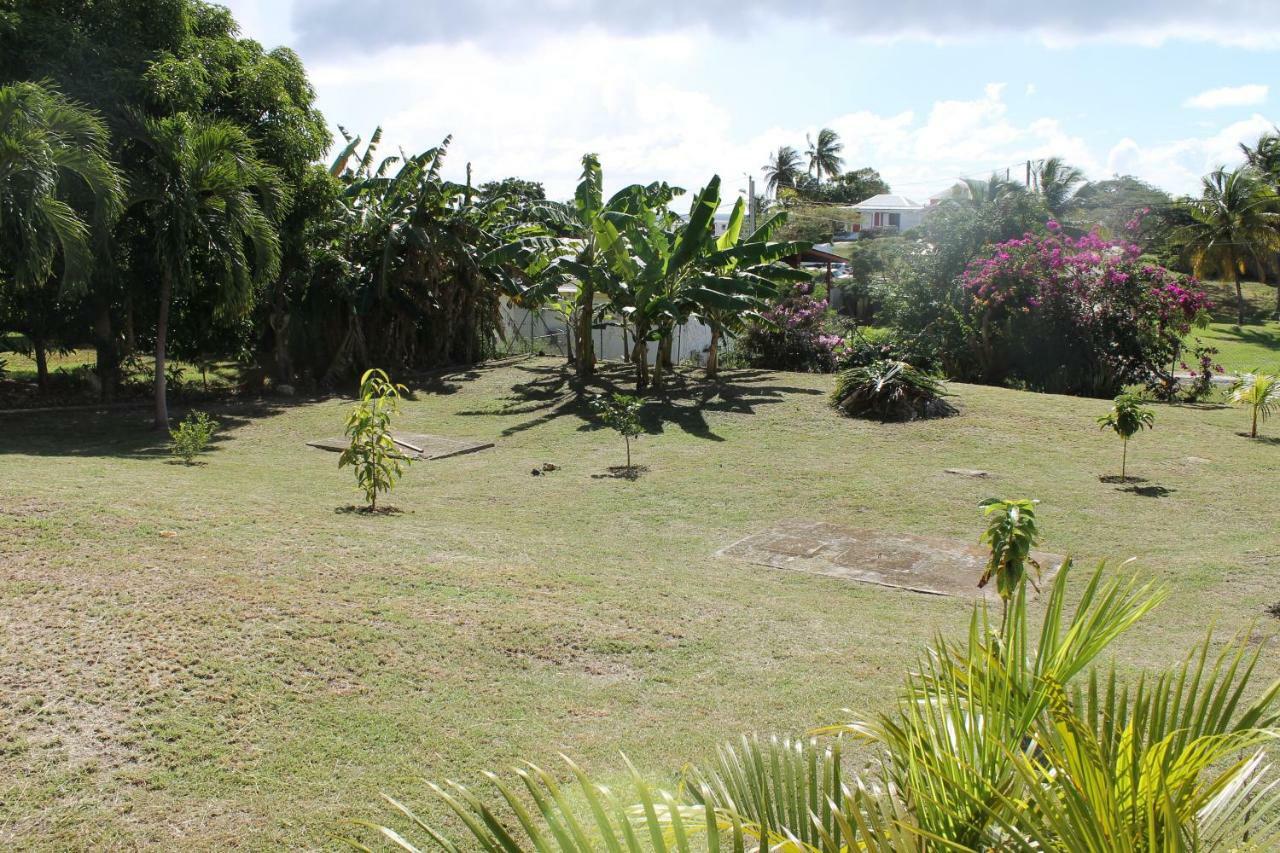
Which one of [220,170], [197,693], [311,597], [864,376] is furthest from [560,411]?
[197,693]

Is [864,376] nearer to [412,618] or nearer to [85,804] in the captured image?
[412,618]

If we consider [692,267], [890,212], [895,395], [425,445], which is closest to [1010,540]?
[425,445]

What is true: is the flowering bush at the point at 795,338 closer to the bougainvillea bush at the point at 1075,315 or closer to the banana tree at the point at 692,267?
the banana tree at the point at 692,267

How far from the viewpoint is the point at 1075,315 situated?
797 inches

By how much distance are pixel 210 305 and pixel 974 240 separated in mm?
16455

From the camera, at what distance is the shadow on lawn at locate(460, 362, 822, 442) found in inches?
685

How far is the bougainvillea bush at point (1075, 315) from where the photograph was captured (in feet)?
65.4

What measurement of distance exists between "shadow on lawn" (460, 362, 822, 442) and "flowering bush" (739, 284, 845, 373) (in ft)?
3.68

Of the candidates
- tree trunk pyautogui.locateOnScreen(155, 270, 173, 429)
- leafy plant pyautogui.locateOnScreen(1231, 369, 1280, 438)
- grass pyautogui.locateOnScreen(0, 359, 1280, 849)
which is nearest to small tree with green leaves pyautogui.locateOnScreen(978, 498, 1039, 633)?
grass pyautogui.locateOnScreen(0, 359, 1280, 849)

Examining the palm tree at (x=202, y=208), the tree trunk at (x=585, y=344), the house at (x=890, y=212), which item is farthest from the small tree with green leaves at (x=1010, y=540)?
the house at (x=890, y=212)

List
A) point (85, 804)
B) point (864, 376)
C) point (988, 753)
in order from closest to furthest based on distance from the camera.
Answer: point (988, 753)
point (85, 804)
point (864, 376)

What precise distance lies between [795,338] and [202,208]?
11879mm

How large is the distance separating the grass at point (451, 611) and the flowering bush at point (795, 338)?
7.59 m

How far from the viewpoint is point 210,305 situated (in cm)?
1791
